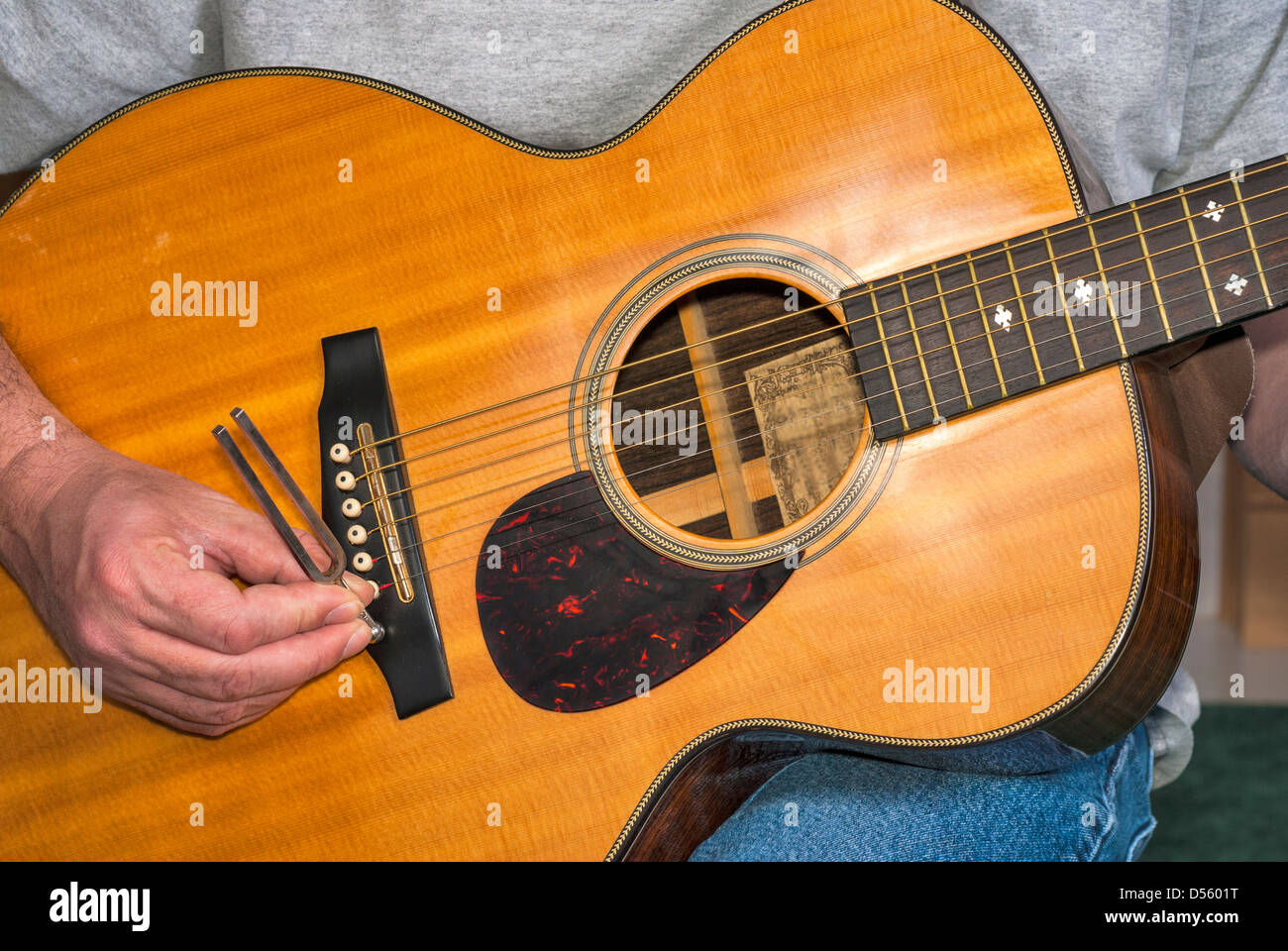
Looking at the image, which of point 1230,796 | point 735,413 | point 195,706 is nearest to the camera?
point 195,706

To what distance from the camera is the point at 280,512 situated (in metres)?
0.96

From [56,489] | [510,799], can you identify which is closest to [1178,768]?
[510,799]

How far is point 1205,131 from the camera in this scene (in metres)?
Answer: 1.18

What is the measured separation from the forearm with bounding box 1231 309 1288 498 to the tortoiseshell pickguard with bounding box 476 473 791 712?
0.59 metres

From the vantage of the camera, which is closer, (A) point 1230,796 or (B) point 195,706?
(B) point 195,706

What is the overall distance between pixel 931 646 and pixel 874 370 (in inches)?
10.4

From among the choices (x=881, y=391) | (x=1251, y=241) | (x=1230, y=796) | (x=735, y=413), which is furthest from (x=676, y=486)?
(x=1230, y=796)

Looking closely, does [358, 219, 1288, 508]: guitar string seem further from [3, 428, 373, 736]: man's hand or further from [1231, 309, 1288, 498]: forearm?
[1231, 309, 1288, 498]: forearm

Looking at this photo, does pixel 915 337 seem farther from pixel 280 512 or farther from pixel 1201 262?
A: pixel 280 512

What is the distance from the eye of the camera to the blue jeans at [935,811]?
3.32 feet

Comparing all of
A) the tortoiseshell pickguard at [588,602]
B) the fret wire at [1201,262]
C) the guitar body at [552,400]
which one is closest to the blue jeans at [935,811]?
the guitar body at [552,400]

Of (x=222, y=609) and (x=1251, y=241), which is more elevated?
(x=1251, y=241)

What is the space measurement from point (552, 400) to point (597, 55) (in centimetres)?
48

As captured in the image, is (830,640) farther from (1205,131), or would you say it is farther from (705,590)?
(1205,131)
